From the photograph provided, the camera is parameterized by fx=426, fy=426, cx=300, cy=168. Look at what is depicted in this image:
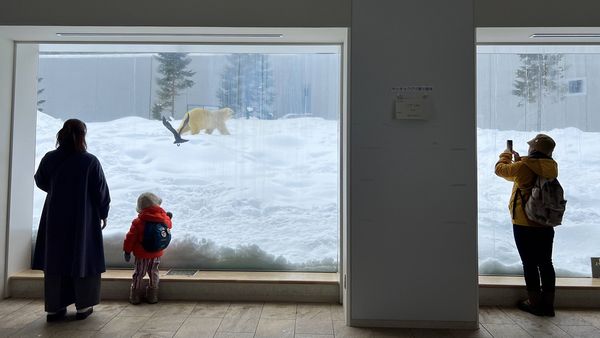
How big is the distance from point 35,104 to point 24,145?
0.39 metres

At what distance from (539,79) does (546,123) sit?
1.28 feet

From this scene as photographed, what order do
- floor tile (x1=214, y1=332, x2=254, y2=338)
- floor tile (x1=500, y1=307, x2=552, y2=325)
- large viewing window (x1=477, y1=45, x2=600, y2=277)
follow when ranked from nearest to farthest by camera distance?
floor tile (x1=214, y1=332, x2=254, y2=338), floor tile (x1=500, y1=307, x2=552, y2=325), large viewing window (x1=477, y1=45, x2=600, y2=277)

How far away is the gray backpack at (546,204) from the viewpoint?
10.0ft

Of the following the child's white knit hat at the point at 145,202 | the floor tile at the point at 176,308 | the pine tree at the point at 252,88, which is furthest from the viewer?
the pine tree at the point at 252,88

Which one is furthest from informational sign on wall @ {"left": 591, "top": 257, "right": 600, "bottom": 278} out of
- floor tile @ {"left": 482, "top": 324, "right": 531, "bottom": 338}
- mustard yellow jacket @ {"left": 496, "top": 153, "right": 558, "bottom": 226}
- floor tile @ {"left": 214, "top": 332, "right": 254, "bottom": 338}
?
floor tile @ {"left": 214, "top": 332, "right": 254, "bottom": 338}

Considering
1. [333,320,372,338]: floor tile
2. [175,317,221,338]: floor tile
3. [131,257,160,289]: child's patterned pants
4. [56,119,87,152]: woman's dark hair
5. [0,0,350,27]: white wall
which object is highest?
[0,0,350,27]: white wall

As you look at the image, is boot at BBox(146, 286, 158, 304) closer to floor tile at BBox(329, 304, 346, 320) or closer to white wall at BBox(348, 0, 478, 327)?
floor tile at BBox(329, 304, 346, 320)

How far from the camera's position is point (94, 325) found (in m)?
2.91

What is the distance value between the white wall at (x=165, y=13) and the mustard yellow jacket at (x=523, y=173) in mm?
1830

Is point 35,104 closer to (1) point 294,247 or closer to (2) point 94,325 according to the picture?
(2) point 94,325

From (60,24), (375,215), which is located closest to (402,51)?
(375,215)

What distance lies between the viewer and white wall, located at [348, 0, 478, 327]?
9.66 ft

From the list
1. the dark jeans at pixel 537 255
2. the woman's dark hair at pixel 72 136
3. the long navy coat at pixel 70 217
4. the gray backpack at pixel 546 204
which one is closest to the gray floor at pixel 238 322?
the dark jeans at pixel 537 255

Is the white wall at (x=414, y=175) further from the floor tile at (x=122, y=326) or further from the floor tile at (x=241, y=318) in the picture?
the floor tile at (x=122, y=326)
